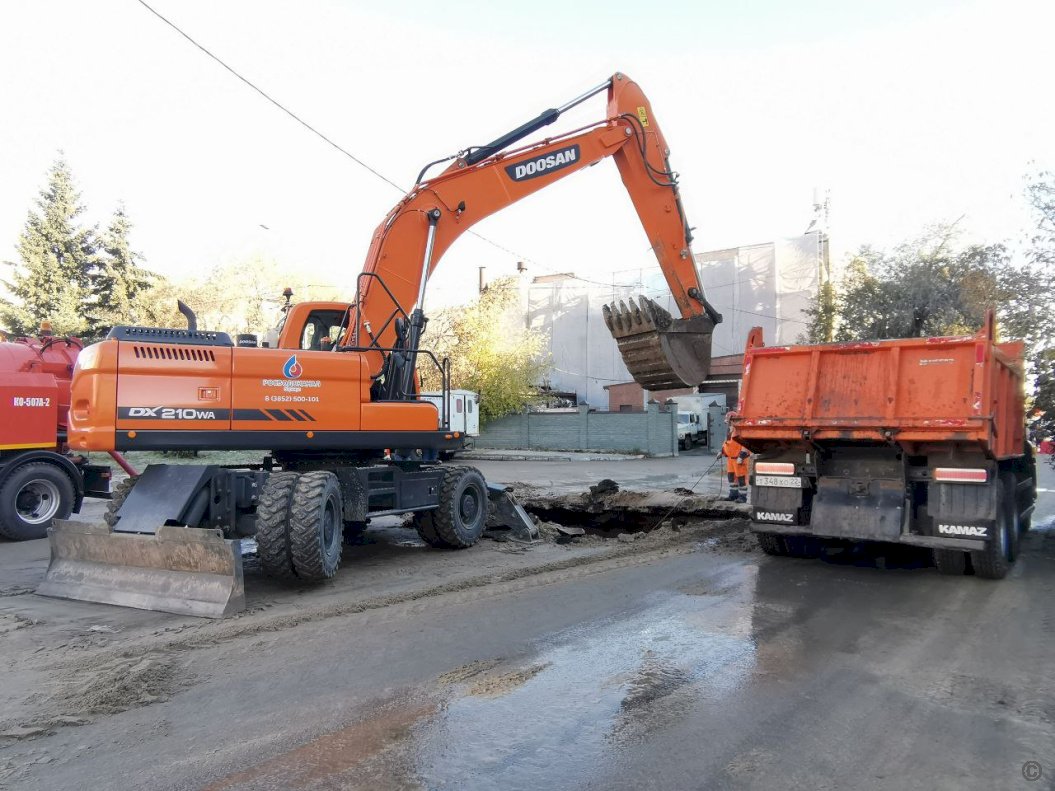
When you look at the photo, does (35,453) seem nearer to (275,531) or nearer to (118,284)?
(275,531)

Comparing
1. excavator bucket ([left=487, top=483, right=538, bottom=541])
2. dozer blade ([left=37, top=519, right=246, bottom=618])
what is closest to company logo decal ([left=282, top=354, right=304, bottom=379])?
dozer blade ([left=37, top=519, right=246, bottom=618])

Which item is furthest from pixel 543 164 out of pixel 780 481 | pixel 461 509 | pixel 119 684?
pixel 119 684

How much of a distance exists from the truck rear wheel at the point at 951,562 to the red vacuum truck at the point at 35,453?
10.1 metres

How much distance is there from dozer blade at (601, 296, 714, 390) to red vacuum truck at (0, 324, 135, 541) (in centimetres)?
702

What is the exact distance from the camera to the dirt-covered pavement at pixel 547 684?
3.76 meters

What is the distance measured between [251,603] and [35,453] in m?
6.18

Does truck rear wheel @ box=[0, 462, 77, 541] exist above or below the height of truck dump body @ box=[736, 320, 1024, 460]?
below

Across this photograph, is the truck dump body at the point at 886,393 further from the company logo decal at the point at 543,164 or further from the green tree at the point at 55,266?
the green tree at the point at 55,266

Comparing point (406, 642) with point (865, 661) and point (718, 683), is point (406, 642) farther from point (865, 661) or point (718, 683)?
point (865, 661)

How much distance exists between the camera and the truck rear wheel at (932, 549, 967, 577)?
8.29 metres

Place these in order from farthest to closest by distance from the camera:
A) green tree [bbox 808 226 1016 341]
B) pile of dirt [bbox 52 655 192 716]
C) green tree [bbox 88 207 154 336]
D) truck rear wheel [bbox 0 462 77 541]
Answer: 1. green tree [bbox 88 207 154 336]
2. green tree [bbox 808 226 1016 341]
3. truck rear wheel [bbox 0 462 77 541]
4. pile of dirt [bbox 52 655 192 716]

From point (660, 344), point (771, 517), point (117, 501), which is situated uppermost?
point (660, 344)

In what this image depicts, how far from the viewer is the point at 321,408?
7.90 meters

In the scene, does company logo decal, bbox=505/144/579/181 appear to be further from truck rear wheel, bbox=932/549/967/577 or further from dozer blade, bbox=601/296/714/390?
truck rear wheel, bbox=932/549/967/577
